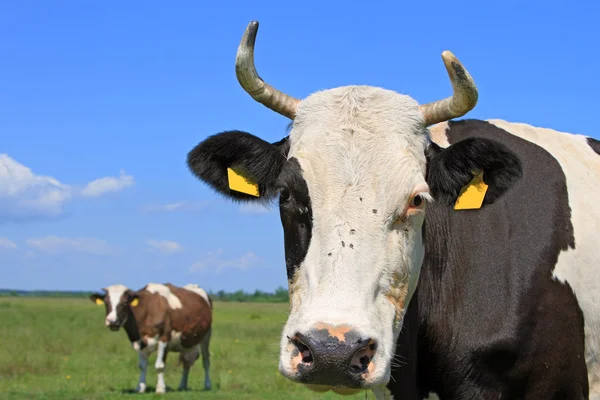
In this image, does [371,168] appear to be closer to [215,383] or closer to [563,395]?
[563,395]

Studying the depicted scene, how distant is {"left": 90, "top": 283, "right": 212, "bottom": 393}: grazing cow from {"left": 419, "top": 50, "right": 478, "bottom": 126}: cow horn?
58.0ft

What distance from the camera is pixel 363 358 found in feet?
12.9

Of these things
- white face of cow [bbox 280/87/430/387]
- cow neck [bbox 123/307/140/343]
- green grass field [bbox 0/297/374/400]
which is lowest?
green grass field [bbox 0/297/374/400]

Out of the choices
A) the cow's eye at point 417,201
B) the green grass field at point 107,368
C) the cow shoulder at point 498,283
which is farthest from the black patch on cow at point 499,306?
the green grass field at point 107,368

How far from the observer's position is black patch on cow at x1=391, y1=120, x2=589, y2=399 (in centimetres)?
531

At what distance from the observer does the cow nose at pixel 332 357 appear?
3.83 m

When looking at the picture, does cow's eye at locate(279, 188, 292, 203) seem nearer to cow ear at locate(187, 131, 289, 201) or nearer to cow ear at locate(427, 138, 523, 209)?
cow ear at locate(187, 131, 289, 201)

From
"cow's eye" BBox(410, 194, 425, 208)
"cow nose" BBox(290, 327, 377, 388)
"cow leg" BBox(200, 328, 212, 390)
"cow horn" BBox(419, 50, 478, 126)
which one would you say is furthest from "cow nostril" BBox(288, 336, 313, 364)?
"cow leg" BBox(200, 328, 212, 390)

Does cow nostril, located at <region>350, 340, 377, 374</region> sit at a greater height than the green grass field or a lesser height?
greater

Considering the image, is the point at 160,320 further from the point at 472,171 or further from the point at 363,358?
the point at 363,358

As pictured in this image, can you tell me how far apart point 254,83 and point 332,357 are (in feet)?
6.82

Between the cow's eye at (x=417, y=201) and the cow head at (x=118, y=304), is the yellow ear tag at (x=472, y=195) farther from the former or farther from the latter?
the cow head at (x=118, y=304)

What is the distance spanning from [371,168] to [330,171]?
0.23m

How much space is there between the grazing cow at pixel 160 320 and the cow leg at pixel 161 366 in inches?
1.1
